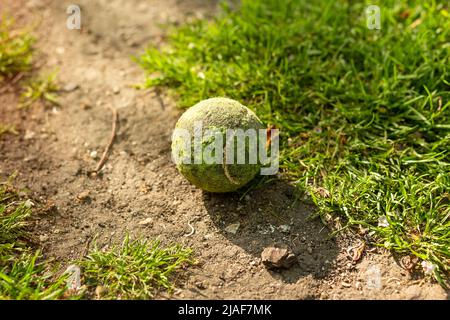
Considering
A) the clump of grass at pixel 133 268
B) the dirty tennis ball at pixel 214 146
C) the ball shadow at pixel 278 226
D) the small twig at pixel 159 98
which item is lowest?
the ball shadow at pixel 278 226

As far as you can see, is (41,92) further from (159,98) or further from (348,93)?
(348,93)

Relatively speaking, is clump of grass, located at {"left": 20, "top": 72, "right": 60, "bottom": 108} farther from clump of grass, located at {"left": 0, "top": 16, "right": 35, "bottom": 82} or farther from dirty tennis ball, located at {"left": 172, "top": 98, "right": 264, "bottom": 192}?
dirty tennis ball, located at {"left": 172, "top": 98, "right": 264, "bottom": 192}

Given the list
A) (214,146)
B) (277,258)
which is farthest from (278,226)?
(214,146)

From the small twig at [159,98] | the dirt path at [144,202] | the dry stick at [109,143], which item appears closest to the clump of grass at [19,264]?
the dirt path at [144,202]

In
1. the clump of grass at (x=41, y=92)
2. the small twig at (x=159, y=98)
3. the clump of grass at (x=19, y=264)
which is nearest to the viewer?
the clump of grass at (x=19, y=264)

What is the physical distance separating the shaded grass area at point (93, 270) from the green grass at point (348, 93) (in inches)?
40.9

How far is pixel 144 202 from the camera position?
3281mm

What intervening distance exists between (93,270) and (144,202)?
0.61 m

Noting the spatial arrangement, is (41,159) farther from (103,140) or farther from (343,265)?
(343,265)

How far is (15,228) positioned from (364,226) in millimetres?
2149

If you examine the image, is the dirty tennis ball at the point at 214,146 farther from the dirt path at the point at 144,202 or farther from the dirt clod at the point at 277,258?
the dirt clod at the point at 277,258

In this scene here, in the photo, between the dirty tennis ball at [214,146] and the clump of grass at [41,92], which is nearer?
the dirty tennis ball at [214,146]

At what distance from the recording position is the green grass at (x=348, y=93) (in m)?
3.14

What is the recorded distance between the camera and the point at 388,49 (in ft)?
13.1
